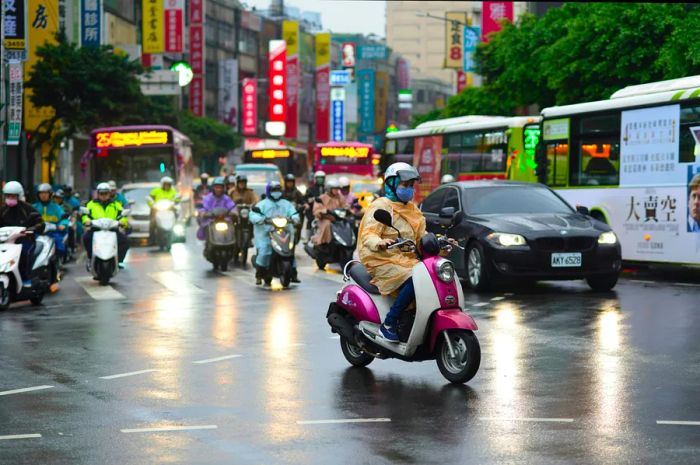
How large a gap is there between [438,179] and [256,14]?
9694 centimetres

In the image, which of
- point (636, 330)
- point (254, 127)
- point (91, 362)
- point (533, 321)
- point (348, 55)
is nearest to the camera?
point (91, 362)

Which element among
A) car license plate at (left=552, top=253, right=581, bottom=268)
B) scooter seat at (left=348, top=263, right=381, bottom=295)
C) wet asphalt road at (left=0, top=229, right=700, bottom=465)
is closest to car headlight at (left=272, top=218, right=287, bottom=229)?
wet asphalt road at (left=0, top=229, right=700, bottom=465)

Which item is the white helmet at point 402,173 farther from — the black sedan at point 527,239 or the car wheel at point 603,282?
the car wheel at point 603,282

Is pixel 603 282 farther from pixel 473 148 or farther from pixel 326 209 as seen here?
pixel 473 148

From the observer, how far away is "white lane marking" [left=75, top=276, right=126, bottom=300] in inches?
725

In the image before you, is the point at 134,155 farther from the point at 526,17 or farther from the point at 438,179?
the point at 526,17

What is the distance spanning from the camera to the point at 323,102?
130 meters

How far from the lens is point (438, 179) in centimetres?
3384

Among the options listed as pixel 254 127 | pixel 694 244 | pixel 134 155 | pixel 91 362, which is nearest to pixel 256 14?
pixel 254 127

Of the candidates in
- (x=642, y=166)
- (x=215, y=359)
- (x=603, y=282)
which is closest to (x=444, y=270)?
(x=215, y=359)

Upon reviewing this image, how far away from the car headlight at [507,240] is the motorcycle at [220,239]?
686 centimetres

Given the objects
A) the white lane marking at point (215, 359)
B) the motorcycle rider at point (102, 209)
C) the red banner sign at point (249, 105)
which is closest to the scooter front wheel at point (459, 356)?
the white lane marking at point (215, 359)

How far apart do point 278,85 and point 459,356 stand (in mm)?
103068

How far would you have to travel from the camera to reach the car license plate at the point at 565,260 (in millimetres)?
17625
